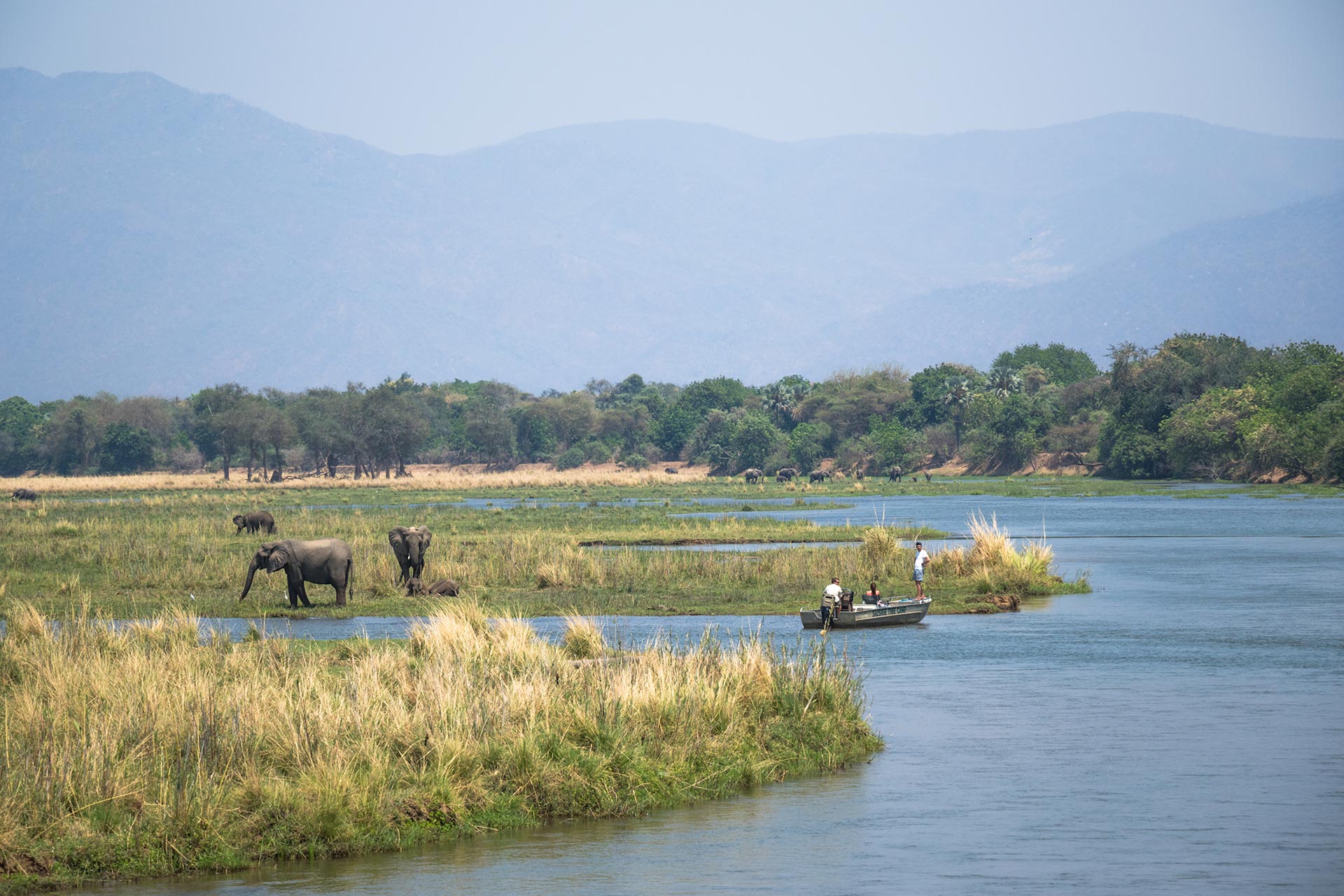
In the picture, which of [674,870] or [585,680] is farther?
[585,680]

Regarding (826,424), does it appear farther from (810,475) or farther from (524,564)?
(524,564)

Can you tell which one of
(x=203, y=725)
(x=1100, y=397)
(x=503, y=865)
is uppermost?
(x=1100, y=397)

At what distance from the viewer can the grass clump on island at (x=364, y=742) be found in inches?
555

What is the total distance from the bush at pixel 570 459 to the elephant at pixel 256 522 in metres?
93.5

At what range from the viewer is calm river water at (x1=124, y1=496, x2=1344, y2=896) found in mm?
14078

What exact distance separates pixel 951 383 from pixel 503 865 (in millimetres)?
128755

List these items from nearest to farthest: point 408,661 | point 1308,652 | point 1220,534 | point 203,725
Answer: point 203,725, point 408,661, point 1308,652, point 1220,534

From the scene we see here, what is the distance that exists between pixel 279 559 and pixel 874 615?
1327 centimetres

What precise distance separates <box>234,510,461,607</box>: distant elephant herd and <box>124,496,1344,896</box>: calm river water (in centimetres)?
303

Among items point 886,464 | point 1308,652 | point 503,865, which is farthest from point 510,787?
point 886,464

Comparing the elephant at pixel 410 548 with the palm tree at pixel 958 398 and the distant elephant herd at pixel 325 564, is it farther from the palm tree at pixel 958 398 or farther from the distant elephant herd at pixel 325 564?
the palm tree at pixel 958 398

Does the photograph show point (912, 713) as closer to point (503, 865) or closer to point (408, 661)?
point (408, 661)

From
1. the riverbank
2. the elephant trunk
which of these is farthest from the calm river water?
the elephant trunk

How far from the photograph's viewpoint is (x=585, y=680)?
18812 millimetres
